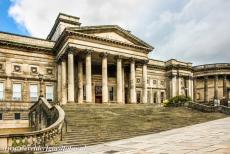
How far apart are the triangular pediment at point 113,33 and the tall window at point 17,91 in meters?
10.6

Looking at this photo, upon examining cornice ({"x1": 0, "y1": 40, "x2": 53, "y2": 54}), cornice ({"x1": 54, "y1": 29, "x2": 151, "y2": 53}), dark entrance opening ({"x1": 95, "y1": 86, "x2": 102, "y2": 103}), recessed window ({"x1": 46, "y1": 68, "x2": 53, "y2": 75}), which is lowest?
dark entrance opening ({"x1": 95, "y1": 86, "x2": 102, "y2": 103})

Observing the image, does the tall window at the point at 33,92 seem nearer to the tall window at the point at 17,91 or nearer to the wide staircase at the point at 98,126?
the tall window at the point at 17,91

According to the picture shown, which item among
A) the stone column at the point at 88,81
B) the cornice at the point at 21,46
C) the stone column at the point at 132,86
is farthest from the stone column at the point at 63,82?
the stone column at the point at 132,86

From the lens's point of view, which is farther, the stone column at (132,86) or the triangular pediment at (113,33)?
the stone column at (132,86)

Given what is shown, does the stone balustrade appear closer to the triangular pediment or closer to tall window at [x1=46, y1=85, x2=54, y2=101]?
the triangular pediment

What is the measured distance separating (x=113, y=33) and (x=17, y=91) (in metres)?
15.2

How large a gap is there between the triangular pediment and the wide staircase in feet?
40.1

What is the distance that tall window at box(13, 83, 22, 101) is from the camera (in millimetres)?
35188

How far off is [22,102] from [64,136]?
19.6 m

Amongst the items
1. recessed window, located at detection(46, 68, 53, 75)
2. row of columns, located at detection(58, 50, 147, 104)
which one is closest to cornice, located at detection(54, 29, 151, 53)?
row of columns, located at detection(58, 50, 147, 104)

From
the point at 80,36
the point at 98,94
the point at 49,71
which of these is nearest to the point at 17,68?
the point at 49,71

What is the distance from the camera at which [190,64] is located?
188ft

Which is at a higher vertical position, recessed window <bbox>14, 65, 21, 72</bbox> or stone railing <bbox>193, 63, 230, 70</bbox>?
stone railing <bbox>193, 63, 230, 70</bbox>

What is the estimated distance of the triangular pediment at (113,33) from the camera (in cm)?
3585
